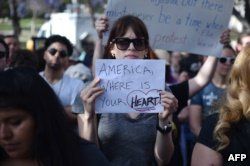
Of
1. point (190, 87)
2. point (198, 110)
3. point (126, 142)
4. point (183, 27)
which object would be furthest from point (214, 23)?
point (126, 142)

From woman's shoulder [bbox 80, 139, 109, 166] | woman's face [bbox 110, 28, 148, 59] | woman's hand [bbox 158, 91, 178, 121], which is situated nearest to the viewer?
woman's shoulder [bbox 80, 139, 109, 166]

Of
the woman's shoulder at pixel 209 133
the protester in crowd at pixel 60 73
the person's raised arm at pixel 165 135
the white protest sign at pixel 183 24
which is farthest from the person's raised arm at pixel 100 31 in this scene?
the woman's shoulder at pixel 209 133

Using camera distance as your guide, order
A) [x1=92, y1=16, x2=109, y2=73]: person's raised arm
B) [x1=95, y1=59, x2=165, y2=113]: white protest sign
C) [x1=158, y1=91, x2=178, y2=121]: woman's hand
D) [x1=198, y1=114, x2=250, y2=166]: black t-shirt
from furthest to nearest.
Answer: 1. [x1=92, y1=16, x2=109, y2=73]: person's raised arm
2. [x1=95, y1=59, x2=165, y2=113]: white protest sign
3. [x1=158, y1=91, x2=178, y2=121]: woman's hand
4. [x1=198, y1=114, x2=250, y2=166]: black t-shirt

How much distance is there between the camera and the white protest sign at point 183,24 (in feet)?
16.8

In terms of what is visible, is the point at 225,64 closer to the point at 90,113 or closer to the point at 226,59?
the point at 226,59

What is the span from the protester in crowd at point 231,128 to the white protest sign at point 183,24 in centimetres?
194

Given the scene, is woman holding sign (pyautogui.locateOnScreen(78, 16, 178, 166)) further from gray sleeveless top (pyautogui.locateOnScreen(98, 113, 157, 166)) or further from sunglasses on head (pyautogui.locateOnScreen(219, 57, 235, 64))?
sunglasses on head (pyautogui.locateOnScreen(219, 57, 235, 64))

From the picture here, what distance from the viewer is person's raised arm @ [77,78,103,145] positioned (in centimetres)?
351

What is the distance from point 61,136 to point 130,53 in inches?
58.3

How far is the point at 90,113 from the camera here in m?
3.55

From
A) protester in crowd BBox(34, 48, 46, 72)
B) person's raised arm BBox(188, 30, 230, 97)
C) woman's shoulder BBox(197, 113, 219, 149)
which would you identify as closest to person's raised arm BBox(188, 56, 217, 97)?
person's raised arm BBox(188, 30, 230, 97)

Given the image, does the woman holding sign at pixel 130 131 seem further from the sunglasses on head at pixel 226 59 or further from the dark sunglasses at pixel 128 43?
the sunglasses on head at pixel 226 59

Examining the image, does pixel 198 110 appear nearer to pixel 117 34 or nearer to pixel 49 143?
pixel 117 34

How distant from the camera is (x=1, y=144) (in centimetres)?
239
